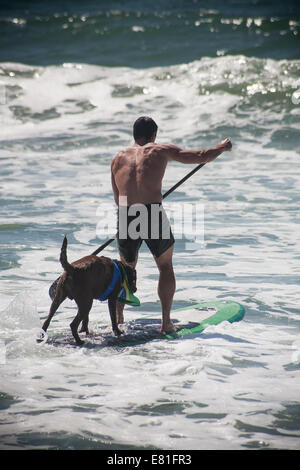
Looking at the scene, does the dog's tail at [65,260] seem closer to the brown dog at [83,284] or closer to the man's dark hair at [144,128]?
the brown dog at [83,284]

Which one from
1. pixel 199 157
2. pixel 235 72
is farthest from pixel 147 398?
pixel 235 72

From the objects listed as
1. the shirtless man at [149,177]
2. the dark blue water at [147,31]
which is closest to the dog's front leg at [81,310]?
the shirtless man at [149,177]

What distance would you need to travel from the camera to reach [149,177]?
5055 millimetres

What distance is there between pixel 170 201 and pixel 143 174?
5999mm

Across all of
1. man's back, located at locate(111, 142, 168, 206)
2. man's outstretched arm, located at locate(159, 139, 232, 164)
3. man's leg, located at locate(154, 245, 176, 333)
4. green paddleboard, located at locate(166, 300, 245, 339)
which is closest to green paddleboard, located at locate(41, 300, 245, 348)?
green paddleboard, located at locate(166, 300, 245, 339)

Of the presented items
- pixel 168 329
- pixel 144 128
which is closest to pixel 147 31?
pixel 144 128

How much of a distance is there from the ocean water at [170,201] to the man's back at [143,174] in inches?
43.9

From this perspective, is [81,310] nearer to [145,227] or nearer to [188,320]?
[145,227]

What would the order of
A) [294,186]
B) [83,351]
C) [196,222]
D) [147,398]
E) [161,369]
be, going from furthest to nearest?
[294,186]
[196,222]
[83,351]
[161,369]
[147,398]

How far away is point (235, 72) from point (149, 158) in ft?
48.7

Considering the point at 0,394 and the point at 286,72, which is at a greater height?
the point at 286,72

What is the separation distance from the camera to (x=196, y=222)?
9.58 metres

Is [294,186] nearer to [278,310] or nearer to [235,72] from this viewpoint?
[278,310]

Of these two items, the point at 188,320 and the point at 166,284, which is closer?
the point at 166,284
